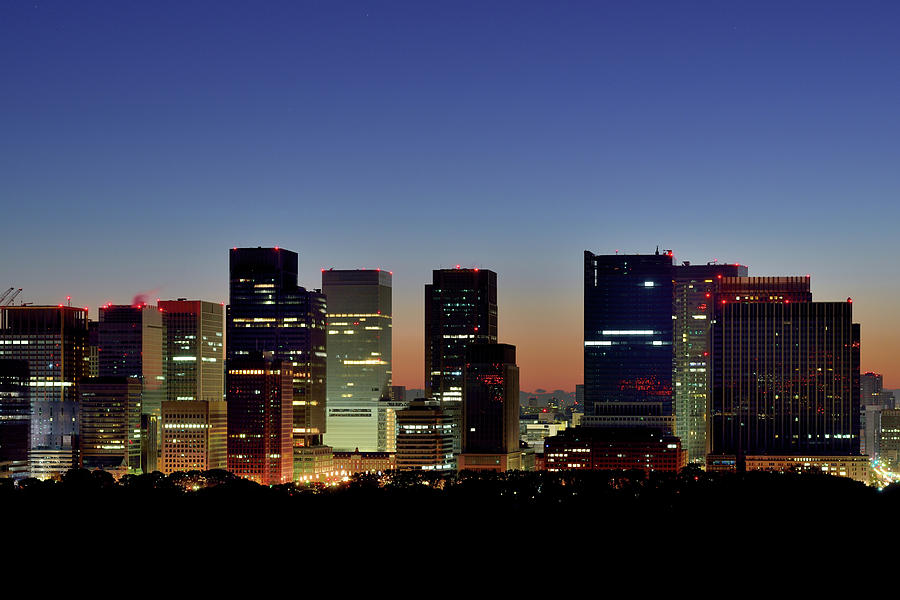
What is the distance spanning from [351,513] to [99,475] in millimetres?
73792

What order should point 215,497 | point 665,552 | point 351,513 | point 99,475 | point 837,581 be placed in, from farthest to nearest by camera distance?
1. point 99,475
2. point 215,497
3. point 351,513
4. point 665,552
5. point 837,581

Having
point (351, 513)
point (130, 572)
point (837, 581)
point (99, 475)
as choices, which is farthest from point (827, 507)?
point (99, 475)

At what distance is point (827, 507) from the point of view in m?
132

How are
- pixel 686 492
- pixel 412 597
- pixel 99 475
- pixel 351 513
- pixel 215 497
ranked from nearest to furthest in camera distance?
pixel 412 597 < pixel 351 513 < pixel 215 497 < pixel 686 492 < pixel 99 475

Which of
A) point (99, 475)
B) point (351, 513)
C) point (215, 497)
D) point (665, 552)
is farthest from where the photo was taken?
point (99, 475)

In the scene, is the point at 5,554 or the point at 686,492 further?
the point at 686,492

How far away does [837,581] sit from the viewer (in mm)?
96875

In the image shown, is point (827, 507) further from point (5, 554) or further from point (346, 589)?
point (5, 554)

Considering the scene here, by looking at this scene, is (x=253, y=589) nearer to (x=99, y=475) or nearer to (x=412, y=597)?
(x=412, y=597)

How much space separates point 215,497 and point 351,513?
19295 millimetres

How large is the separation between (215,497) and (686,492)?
54204 millimetres

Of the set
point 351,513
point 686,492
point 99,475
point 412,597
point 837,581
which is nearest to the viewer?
point 412,597

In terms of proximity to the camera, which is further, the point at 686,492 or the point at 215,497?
the point at 686,492

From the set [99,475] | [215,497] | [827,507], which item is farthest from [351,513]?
[99,475]
